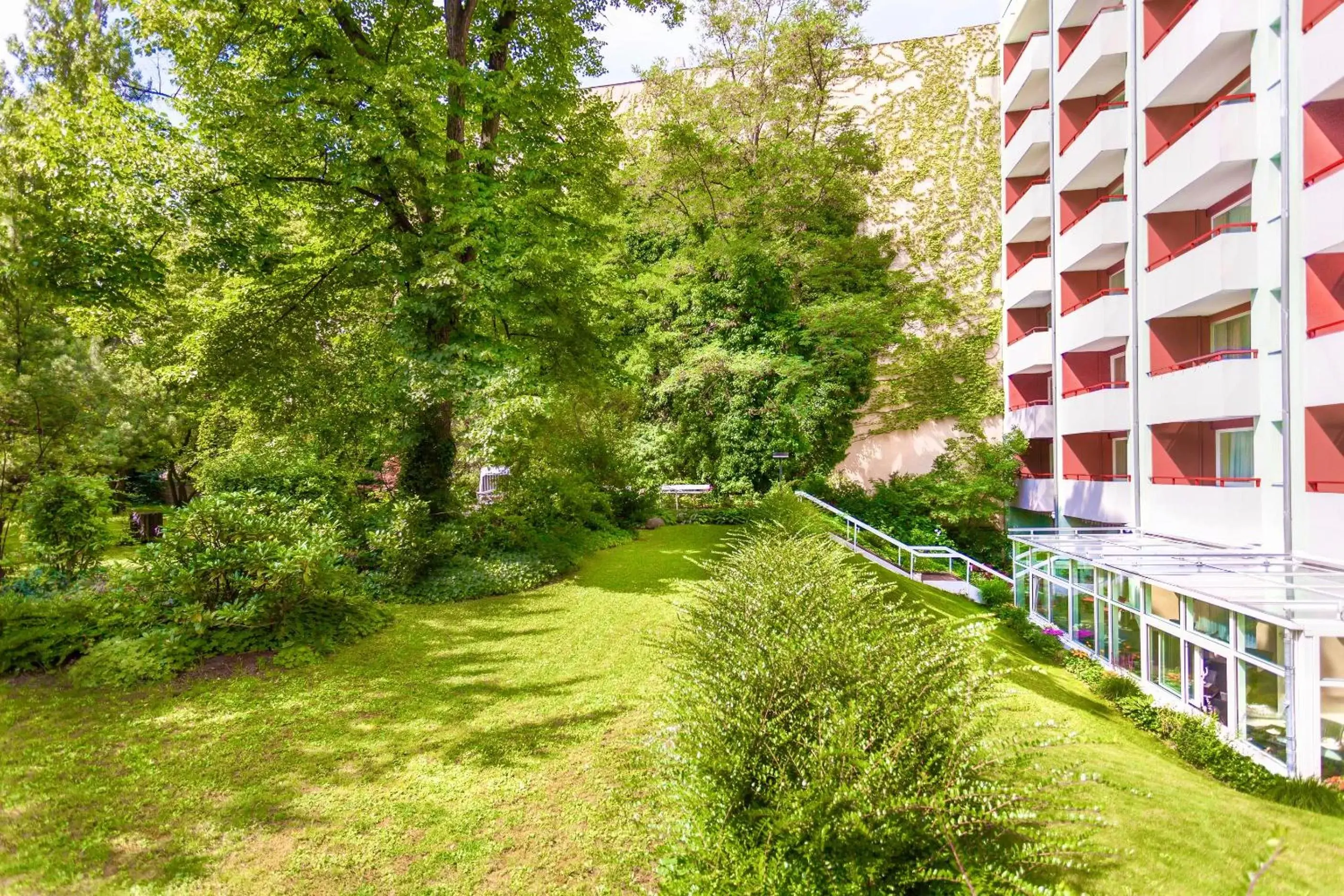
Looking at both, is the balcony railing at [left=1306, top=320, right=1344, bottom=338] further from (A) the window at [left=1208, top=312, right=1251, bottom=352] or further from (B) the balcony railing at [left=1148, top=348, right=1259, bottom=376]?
(A) the window at [left=1208, top=312, right=1251, bottom=352]

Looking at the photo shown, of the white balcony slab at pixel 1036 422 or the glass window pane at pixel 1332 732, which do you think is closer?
the glass window pane at pixel 1332 732

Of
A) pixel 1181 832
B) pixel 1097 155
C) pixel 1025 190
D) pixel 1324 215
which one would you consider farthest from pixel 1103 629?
pixel 1025 190

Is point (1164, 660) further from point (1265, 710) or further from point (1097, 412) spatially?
point (1097, 412)

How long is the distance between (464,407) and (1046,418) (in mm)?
15995

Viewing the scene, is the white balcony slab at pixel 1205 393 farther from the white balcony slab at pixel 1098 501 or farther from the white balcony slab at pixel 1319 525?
the white balcony slab at pixel 1098 501

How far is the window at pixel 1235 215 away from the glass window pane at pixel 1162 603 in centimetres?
610

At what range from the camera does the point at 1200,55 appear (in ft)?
36.0

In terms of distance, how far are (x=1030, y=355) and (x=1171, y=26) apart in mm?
8132

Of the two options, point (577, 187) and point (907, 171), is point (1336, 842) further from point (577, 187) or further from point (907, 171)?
point (907, 171)

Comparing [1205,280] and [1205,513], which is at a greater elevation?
[1205,280]

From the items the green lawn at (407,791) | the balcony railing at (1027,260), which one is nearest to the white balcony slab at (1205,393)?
the green lawn at (407,791)

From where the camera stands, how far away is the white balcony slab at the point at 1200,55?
10.2m

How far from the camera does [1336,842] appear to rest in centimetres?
472

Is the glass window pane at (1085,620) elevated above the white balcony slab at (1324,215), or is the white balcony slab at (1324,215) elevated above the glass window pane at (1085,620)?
the white balcony slab at (1324,215)
